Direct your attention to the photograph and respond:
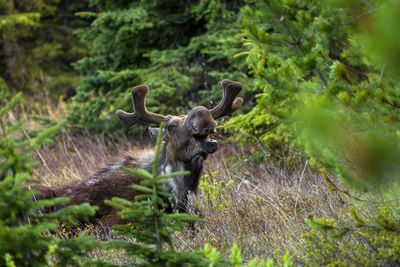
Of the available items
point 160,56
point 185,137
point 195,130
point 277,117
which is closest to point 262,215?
point 277,117

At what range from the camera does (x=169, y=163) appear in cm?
539

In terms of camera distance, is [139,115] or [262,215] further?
[139,115]

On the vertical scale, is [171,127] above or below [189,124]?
below

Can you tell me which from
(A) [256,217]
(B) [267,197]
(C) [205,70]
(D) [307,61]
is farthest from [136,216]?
(C) [205,70]

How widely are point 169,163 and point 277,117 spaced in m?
1.78

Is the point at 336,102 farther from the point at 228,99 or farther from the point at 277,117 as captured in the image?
the point at 228,99

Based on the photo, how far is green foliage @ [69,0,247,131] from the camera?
28.6 feet

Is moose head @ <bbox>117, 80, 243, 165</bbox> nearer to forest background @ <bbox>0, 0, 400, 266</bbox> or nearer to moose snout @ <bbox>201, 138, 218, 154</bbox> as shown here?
moose snout @ <bbox>201, 138, 218, 154</bbox>

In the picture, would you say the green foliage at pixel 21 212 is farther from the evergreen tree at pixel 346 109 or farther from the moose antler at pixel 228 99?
the moose antler at pixel 228 99

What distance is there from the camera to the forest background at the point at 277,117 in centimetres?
284

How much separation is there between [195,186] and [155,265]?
8.43 ft

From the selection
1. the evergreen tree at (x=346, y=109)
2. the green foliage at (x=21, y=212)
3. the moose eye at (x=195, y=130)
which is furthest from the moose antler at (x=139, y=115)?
the green foliage at (x=21, y=212)

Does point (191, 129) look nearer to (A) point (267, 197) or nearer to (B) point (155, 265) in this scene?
(A) point (267, 197)

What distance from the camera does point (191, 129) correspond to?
5027 millimetres
